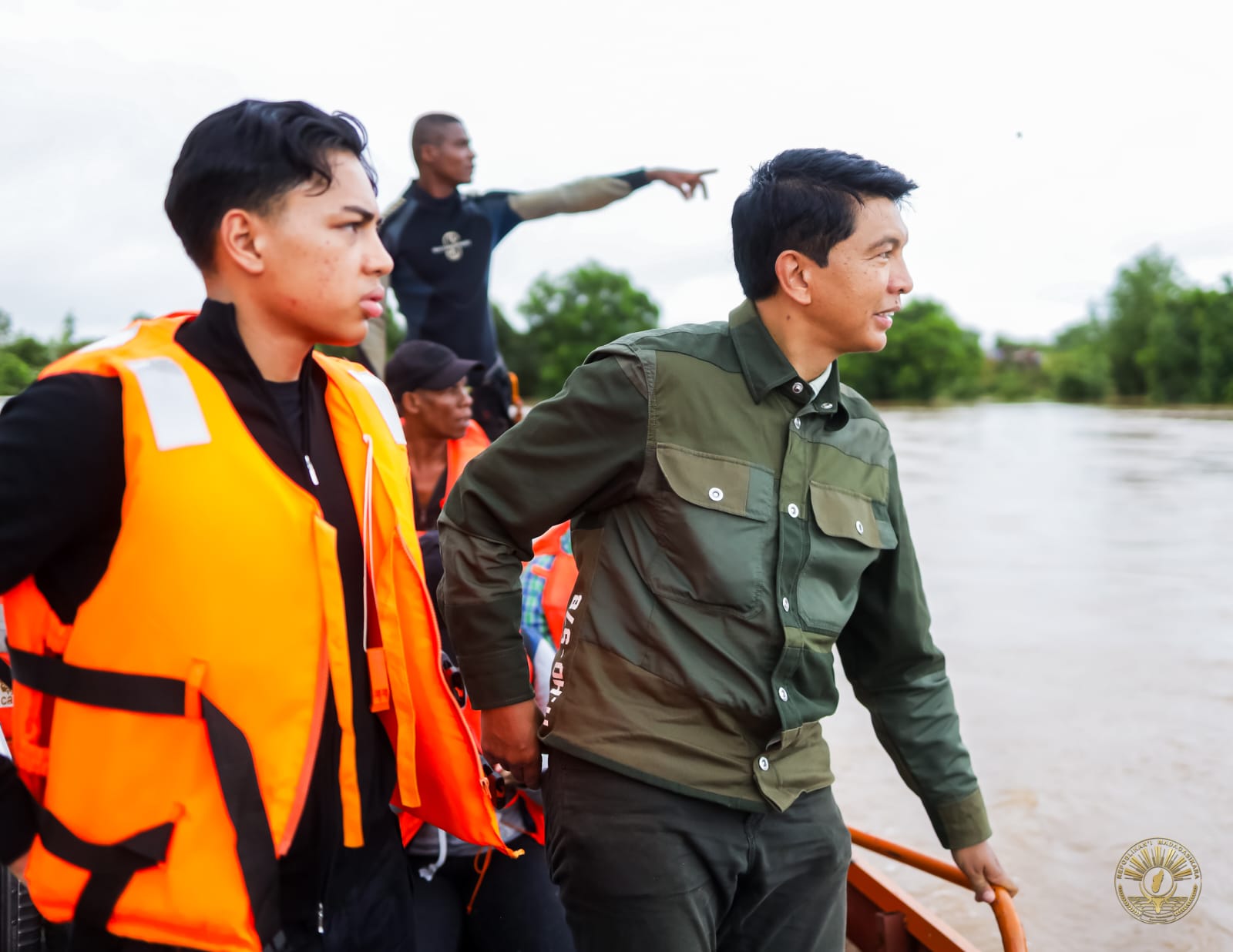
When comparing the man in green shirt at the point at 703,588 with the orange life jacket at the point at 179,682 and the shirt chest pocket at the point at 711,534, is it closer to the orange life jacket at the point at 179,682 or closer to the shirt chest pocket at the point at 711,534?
the shirt chest pocket at the point at 711,534

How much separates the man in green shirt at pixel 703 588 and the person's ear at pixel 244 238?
1.73 ft

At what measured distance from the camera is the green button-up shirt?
182 cm

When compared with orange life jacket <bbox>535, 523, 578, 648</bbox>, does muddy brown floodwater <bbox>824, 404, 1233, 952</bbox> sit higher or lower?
lower

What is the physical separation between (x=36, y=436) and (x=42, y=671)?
34cm

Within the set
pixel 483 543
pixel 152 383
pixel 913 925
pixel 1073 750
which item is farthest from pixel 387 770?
pixel 1073 750

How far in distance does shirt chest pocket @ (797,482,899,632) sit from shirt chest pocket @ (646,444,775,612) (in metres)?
0.09

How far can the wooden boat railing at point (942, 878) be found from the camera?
213 centimetres

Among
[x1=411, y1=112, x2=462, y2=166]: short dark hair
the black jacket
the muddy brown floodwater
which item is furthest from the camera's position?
the muddy brown floodwater

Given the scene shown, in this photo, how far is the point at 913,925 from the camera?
10.2 ft

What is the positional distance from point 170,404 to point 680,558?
0.87 m

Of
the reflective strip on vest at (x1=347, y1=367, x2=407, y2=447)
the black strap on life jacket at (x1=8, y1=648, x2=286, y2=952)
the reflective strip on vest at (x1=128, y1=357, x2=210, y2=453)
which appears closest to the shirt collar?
the reflective strip on vest at (x1=347, y1=367, x2=407, y2=447)

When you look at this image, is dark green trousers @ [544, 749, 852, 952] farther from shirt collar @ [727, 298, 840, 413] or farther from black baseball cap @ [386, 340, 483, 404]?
black baseball cap @ [386, 340, 483, 404]

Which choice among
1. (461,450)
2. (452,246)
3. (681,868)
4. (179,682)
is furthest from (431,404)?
(179,682)

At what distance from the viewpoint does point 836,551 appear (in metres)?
1.97
